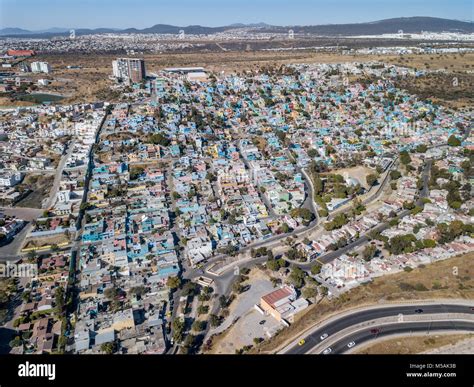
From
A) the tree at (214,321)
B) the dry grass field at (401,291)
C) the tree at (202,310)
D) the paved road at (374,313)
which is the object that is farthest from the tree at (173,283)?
the paved road at (374,313)

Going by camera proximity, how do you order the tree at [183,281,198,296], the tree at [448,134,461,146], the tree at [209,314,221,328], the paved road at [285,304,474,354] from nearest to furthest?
the paved road at [285,304,474,354], the tree at [209,314,221,328], the tree at [183,281,198,296], the tree at [448,134,461,146]

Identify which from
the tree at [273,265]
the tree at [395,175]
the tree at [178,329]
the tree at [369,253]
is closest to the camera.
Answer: the tree at [178,329]

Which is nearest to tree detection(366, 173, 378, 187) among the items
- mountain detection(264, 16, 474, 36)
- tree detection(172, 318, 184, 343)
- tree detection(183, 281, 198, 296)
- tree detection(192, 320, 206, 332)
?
tree detection(183, 281, 198, 296)

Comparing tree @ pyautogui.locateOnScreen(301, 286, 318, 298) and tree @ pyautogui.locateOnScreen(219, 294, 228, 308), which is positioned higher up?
tree @ pyautogui.locateOnScreen(301, 286, 318, 298)

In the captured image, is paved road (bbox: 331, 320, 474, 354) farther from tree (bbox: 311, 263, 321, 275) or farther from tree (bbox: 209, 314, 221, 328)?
tree (bbox: 209, 314, 221, 328)

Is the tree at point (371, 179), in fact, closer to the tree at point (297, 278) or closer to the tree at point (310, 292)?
the tree at point (297, 278)
